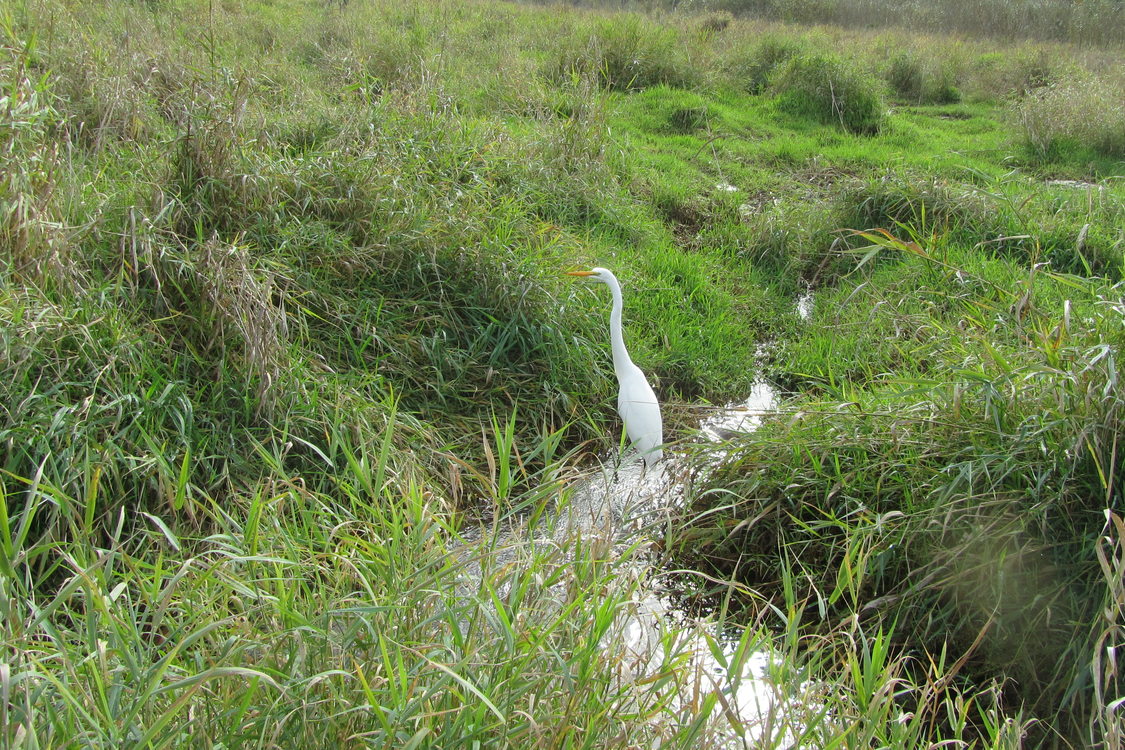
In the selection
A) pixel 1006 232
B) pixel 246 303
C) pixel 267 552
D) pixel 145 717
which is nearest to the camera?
pixel 145 717

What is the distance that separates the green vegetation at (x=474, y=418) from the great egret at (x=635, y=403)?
307mm

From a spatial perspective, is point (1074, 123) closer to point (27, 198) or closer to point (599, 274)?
point (599, 274)

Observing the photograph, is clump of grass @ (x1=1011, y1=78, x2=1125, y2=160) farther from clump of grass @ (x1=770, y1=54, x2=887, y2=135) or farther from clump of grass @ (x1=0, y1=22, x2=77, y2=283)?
clump of grass @ (x1=0, y1=22, x2=77, y2=283)

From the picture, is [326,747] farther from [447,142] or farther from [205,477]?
[447,142]

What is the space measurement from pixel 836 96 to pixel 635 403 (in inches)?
217

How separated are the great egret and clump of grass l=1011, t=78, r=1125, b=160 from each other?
217 inches

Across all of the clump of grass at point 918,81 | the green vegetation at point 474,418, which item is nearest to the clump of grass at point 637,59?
the green vegetation at point 474,418

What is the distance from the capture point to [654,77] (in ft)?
26.6

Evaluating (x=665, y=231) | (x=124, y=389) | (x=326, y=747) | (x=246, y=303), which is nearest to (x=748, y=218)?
(x=665, y=231)

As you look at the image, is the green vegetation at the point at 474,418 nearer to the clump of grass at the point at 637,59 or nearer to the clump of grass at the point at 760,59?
the clump of grass at the point at 637,59

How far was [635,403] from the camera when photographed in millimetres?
3477

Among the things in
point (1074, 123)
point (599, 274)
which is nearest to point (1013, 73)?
point (1074, 123)

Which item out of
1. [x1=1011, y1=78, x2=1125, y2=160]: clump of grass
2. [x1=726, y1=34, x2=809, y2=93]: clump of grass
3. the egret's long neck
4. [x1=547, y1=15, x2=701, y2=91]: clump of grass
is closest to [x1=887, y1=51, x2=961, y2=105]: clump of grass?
[x1=726, y1=34, x2=809, y2=93]: clump of grass

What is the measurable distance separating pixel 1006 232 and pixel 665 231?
207 centimetres
